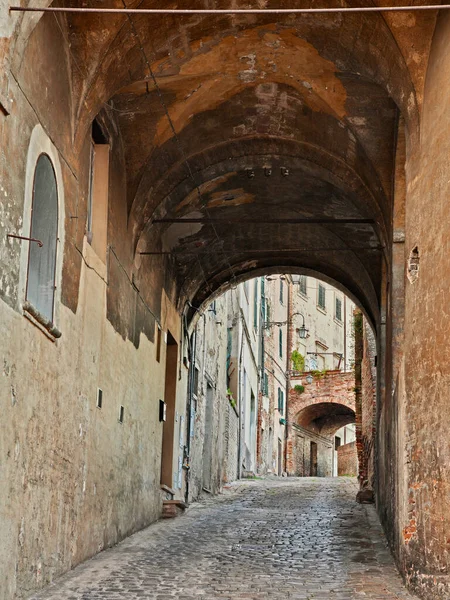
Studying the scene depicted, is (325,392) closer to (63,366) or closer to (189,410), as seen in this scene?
(189,410)

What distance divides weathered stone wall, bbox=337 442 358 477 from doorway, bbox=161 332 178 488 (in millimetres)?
27353

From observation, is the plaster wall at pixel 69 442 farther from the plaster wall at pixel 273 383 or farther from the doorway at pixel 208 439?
the plaster wall at pixel 273 383

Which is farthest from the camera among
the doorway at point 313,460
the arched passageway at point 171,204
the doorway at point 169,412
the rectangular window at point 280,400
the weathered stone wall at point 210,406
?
the doorway at point 313,460

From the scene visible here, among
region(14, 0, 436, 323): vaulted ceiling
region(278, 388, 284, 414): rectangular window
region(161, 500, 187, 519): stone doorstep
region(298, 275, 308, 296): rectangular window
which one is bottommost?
region(161, 500, 187, 519): stone doorstep

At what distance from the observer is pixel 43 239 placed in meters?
8.70

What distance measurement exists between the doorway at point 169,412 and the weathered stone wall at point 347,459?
89.7ft

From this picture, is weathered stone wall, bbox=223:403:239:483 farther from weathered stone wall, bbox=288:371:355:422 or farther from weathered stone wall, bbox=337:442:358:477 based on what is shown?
weathered stone wall, bbox=337:442:358:477

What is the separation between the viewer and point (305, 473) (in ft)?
142

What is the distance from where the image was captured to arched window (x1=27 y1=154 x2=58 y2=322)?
8.36 m

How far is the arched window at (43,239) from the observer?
27.4 feet

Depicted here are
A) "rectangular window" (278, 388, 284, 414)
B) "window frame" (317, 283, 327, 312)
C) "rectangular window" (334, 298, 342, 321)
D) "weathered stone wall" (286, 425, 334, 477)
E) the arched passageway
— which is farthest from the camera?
"rectangular window" (334, 298, 342, 321)

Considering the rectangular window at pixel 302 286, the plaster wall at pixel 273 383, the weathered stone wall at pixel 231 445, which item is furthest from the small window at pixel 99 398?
the rectangular window at pixel 302 286

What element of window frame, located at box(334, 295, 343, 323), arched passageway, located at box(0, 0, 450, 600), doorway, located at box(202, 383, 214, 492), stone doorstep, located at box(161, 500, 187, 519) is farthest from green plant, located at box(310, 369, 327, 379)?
stone doorstep, located at box(161, 500, 187, 519)

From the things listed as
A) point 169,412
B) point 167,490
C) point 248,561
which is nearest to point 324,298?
point 169,412
